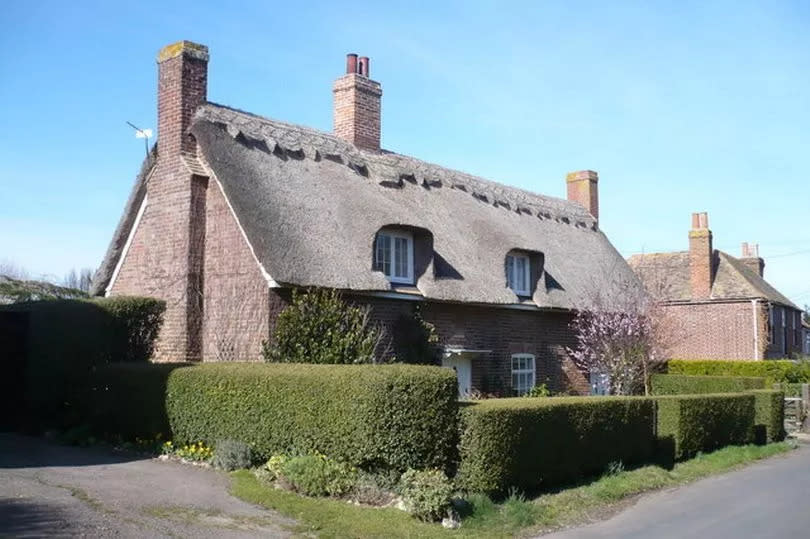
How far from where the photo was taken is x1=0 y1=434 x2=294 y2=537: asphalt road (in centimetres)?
892

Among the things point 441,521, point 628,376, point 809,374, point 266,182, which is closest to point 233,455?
point 441,521

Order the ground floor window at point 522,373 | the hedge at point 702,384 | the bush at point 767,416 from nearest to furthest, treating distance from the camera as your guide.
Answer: the bush at point 767,416
the ground floor window at point 522,373
the hedge at point 702,384

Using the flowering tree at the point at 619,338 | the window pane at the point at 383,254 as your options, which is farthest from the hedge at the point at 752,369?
the window pane at the point at 383,254

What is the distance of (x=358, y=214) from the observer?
18.5 m

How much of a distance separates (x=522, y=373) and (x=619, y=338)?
3710mm

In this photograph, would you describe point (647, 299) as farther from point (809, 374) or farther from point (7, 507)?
point (7, 507)

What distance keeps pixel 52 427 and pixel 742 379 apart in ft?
61.4

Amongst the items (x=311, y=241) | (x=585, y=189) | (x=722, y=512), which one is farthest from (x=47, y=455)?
(x=585, y=189)

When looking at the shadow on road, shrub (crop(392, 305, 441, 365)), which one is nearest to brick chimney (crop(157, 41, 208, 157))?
shrub (crop(392, 305, 441, 365))

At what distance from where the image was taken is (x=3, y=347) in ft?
54.9

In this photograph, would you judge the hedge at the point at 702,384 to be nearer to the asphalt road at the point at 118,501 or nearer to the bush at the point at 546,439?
the bush at the point at 546,439

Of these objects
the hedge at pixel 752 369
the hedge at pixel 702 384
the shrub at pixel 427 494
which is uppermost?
the hedge at pixel 752 369

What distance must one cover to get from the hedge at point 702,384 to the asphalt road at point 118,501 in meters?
17.2

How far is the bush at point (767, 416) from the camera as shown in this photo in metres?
21.7
